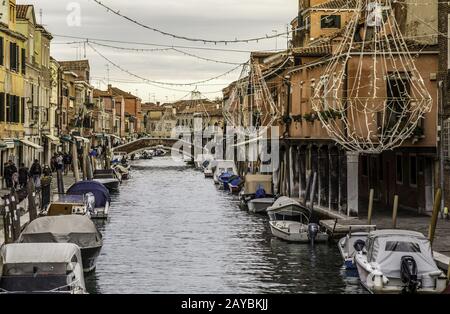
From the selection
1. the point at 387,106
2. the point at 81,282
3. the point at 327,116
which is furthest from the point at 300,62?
the point at 81,282

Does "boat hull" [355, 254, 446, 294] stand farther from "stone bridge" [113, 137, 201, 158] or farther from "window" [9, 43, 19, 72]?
"stone bridge" [113, 137, 201, 158]

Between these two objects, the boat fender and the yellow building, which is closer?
the boat fender

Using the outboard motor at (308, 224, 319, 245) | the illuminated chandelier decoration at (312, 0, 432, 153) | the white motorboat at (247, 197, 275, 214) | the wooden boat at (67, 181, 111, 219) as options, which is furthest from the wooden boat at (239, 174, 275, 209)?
the outboard motor at (308, 224, 319, 245)

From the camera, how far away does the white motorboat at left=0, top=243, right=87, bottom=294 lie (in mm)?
18625

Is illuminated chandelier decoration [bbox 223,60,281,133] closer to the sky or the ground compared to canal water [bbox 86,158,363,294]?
closer to the sky

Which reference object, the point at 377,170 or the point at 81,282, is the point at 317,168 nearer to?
the point at 377,170

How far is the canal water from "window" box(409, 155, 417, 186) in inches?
228

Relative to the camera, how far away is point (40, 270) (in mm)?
19094

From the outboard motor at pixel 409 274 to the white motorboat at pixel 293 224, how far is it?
9.81 metres

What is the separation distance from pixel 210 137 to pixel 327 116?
100 metres

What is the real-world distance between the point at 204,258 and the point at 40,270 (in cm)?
952

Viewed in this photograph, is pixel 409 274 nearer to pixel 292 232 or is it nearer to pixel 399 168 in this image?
pixel 292 232

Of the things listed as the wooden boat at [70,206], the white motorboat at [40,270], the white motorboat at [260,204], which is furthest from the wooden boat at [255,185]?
the white motorboat at [40,270]

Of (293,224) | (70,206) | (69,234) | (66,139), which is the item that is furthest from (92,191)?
(66,139)
